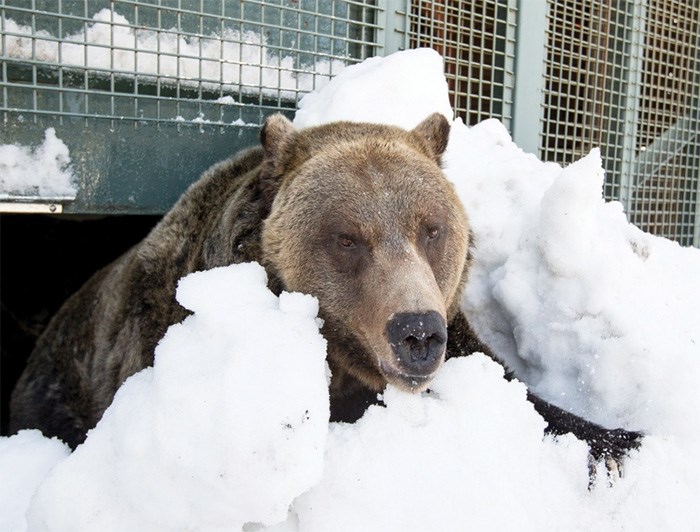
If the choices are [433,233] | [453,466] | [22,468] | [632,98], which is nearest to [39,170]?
[22,468]

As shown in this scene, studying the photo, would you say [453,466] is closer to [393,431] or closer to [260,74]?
[393,431]

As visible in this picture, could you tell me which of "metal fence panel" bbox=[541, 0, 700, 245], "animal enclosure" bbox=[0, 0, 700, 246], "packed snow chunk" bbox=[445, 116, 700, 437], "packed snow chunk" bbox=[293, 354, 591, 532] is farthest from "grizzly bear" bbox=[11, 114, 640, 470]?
"metal fence panel" bbox=[541, 0, 700, 245]

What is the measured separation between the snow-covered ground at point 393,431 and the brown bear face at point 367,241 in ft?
0.64

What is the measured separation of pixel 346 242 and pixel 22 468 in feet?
5.09

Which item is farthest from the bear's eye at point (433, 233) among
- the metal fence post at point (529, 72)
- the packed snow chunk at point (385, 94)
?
the metal fence post at point (529, 72)

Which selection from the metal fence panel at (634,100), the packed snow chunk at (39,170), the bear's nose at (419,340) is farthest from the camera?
the metal fence panel at (634,100)

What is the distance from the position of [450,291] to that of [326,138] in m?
0.76

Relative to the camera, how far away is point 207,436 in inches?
79.9

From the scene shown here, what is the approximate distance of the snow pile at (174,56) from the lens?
3625 mm

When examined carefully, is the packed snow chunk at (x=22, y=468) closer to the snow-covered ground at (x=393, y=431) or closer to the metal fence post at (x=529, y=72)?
the snow-covered ground at (x=393, y=431)

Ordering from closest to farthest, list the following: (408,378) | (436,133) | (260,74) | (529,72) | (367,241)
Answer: (408,378) → (367,241) → (436,133) → (260,74) → (529,72)

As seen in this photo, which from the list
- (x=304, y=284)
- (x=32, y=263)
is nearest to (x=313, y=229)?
(x=304, y=284)

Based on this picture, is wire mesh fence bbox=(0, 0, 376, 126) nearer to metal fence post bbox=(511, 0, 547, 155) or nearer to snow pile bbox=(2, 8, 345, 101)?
snow pile bbox=(2, 8, 345, 101)

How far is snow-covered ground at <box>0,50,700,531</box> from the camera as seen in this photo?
6.70 ft
